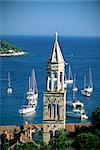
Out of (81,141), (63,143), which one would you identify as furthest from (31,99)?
(81,141)

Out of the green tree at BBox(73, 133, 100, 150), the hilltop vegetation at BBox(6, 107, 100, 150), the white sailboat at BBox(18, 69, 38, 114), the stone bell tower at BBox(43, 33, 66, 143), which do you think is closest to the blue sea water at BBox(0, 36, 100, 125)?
the white sailboat at BBox(18, 69, 38, 114)

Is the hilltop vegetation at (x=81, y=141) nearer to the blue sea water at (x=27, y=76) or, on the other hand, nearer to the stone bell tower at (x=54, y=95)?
the stone bell tower at (x=54, y=95)

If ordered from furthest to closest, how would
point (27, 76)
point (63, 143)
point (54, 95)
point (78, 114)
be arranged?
point (27, 76)
point (78, 114)
point (54, 95)
point (63, 143)

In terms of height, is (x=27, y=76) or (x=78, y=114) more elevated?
(x=27, y=76)

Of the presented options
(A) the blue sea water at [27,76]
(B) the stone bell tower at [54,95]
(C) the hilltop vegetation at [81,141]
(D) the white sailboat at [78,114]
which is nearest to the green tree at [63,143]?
(C) the hilltop vegetation at [81,141]

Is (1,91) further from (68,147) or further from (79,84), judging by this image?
(68,147)

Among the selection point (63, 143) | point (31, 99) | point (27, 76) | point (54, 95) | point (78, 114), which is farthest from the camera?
point (27, 76)

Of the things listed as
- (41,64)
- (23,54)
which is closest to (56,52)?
(41,64)

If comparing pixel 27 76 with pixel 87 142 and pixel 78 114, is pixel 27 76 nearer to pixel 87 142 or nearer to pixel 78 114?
pixel 78 114
